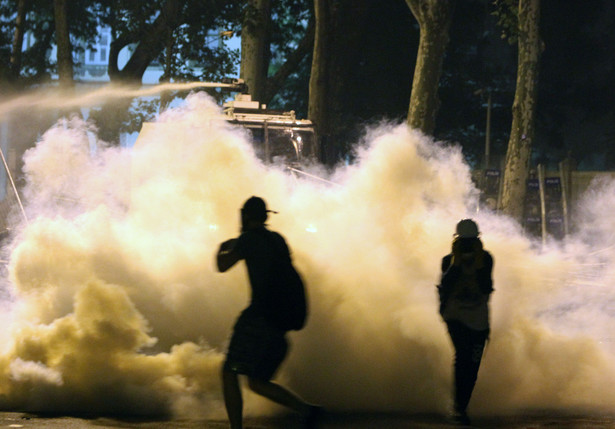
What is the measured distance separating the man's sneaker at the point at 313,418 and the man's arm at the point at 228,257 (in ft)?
3.28

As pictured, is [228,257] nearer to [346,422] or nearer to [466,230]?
[346,422]

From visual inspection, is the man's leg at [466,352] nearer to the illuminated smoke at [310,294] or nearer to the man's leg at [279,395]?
the illuminated smoke at [310,294]

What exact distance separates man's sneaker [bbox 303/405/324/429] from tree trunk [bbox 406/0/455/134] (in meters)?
16.1

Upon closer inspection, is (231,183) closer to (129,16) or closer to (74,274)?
(74,274)

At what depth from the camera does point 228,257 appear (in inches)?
246

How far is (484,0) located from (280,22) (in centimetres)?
852

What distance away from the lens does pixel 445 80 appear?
4350 centimetres

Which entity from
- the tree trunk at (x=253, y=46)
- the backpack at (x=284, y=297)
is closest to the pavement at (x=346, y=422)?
the backpack at (x=284, y=297)

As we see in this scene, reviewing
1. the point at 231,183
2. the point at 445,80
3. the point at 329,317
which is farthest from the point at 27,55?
the point at 329,317

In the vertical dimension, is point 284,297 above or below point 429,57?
below

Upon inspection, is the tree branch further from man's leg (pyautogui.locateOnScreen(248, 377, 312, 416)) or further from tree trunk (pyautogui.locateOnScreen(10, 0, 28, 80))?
man's leg (pyautogui.locateOnScreen(248, 377, 312, 416))

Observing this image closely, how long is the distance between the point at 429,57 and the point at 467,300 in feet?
49.8

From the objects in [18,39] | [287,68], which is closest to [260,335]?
[287,68]

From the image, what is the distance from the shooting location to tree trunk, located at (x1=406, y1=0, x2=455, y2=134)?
21.9 metres
